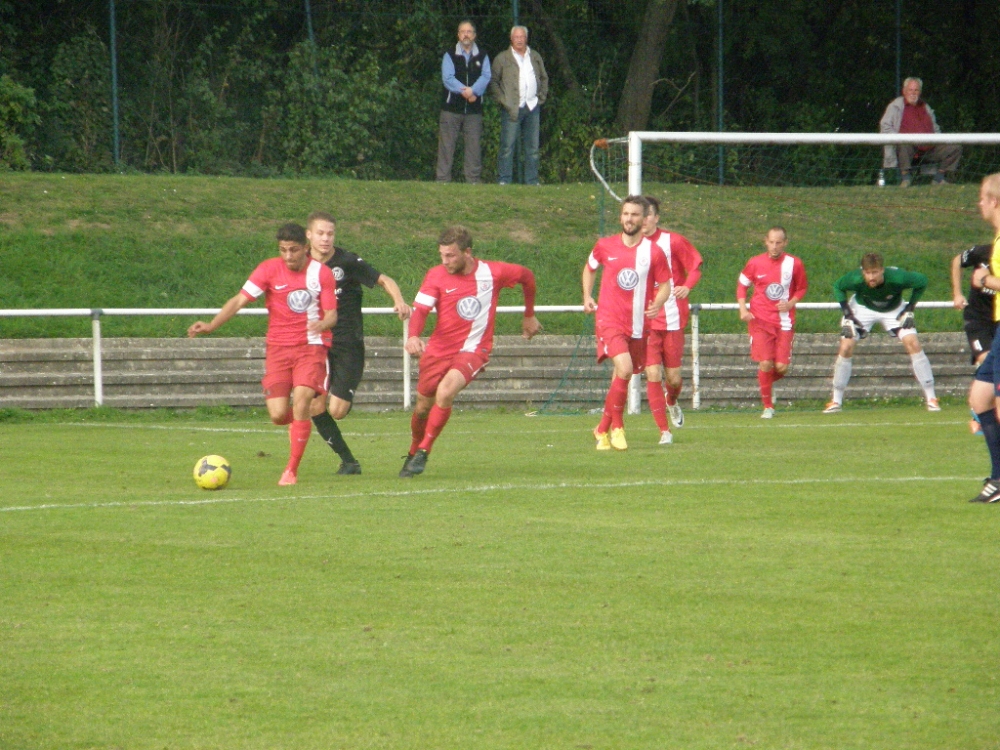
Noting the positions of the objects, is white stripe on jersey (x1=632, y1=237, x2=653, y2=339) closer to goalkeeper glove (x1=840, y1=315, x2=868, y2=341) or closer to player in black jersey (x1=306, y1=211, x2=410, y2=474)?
player in black jersey (x1=306, y1=211, x2=410, y2=474)

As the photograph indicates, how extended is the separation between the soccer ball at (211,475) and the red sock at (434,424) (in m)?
1.44

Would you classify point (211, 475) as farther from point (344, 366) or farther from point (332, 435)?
point (344, 366)

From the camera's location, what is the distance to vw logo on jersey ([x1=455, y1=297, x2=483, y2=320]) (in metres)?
10.9

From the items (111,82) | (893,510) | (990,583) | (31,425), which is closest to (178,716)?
(990,583)

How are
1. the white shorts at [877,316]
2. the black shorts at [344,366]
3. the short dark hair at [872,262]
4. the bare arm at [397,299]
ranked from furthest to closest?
the white shorts at [877,316] → the short dark hair at [872,262] → the black shorts at [344,366] → the bare arm at [397,299]

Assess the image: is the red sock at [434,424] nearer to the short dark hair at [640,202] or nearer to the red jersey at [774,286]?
the short dark hair at [640,202]

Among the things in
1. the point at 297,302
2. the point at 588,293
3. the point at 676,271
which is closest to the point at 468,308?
the point at 297,302

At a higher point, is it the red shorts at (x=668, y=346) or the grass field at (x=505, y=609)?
the red shorts at (x=668, y=346)

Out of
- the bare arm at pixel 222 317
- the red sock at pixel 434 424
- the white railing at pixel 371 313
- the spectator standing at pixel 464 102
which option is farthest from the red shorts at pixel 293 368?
the spectator standing at pixel 464 102

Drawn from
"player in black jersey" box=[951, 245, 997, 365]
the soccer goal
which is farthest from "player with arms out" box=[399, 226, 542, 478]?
the soccer goal

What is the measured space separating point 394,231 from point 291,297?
11.9 m

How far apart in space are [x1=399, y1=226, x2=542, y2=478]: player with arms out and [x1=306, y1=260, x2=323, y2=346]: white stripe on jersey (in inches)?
26.1

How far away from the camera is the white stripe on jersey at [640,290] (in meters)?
13.1

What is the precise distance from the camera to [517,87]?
23.2m
